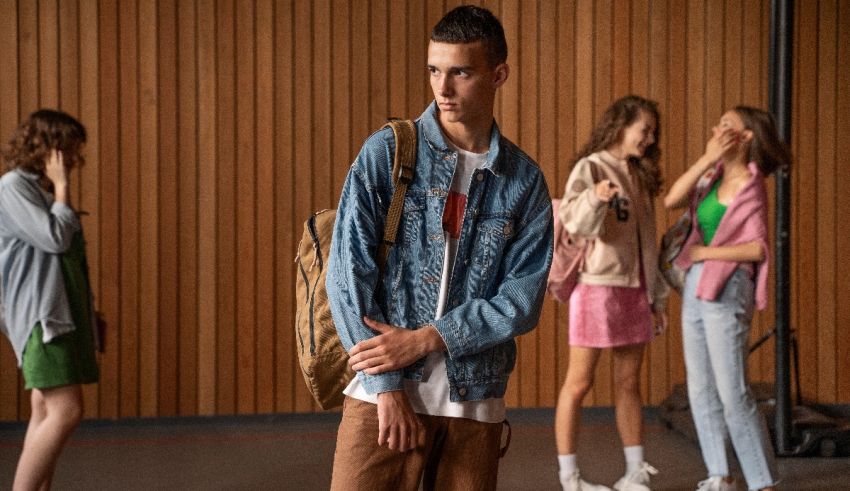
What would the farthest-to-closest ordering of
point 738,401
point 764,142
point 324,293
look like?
point 764,142 → point 738,401 → point 324,293

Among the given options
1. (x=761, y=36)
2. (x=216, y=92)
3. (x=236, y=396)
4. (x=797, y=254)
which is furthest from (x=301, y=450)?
(x=761, y=36)

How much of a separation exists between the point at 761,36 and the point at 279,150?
114 inches

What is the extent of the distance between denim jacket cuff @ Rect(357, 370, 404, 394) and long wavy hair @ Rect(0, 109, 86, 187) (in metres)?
2.02

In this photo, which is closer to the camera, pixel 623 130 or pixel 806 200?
pixel 623 130

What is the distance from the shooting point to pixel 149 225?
5.41 meters

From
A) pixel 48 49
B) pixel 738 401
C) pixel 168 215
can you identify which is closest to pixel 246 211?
pixel 168 215

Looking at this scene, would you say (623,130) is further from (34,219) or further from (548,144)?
(34,219)

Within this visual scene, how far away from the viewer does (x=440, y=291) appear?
Result: 76.5 inches

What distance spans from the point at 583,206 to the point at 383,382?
204 centimetres

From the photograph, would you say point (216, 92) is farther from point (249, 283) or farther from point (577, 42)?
point (577, 42)

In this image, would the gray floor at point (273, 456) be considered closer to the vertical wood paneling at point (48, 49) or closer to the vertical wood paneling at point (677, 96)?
the vertical wood paneling at point (677, 96)

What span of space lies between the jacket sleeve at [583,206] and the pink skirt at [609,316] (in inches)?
10.2

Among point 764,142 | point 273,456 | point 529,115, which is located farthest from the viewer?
point 529,115

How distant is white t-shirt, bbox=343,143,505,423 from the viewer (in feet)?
6.32
